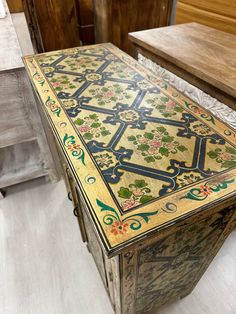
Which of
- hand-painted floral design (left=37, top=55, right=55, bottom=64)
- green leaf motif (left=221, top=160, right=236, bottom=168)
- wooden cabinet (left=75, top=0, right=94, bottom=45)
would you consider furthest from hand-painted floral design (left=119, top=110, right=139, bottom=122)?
wooden cabinet (left=75, top=0, right=94, bottom=45)

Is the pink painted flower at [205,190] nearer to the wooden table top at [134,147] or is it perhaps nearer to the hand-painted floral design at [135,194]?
the wooden table top at [134,147]

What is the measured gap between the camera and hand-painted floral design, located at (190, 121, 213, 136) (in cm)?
71

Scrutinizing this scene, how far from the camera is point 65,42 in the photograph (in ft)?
6.64

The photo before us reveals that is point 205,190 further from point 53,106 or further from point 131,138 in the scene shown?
point 53,106

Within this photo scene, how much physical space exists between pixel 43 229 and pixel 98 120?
0.96m

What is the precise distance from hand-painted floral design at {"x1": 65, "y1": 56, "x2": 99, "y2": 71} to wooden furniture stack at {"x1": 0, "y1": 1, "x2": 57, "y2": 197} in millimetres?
233

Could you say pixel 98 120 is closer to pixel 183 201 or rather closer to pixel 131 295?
pixel 183 201

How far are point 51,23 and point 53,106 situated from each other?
1.42 metres

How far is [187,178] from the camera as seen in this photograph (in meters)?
0.57

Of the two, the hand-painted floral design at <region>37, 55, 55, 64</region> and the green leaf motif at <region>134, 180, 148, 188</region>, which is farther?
the hand-painted floral design at <region>37, 55, 55, 64</region>

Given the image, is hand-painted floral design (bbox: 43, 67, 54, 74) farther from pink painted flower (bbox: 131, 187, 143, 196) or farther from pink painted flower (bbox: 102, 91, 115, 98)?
pink painted flower (bbox: 131, 187, 143, 196)

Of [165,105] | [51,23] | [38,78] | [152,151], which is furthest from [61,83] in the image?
[51,23]

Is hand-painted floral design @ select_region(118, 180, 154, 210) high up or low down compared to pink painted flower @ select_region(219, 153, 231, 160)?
up

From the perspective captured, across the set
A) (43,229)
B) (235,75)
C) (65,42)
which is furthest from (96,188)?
(65,42)
